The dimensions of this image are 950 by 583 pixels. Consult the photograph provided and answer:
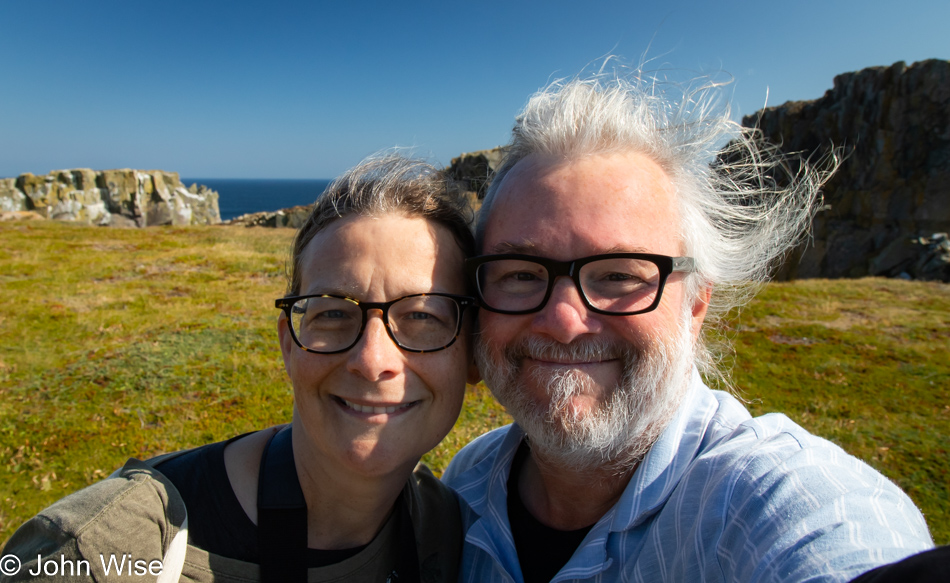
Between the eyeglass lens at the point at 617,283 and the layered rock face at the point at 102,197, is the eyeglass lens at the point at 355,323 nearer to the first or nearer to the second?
the eyeglass lens at the point at 617,283

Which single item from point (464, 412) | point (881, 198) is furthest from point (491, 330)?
point (881, 198)

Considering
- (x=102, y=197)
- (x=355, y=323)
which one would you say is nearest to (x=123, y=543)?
(x=355, y=323)

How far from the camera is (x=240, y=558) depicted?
1716 millimetres

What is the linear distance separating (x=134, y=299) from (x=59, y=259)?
26.0ft

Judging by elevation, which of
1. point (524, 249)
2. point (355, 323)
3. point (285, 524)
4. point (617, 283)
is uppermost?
point (524, 249)

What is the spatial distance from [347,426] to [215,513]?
56cm

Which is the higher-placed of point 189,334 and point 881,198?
point 881,198

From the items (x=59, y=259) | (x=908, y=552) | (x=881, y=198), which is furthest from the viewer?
(x=881, y=198)

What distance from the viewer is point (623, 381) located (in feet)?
6.05

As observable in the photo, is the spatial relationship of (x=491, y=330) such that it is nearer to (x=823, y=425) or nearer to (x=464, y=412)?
(x=464, y=412)

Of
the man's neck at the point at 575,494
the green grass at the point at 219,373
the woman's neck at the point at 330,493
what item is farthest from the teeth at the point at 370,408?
the green grass at the point at 219,373

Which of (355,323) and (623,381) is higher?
(355,323)

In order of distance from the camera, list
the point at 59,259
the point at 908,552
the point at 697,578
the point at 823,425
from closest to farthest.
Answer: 1. the point at 908,552
2. the point at 697,578
3. the point at 823,425
4. the point at 59,259
